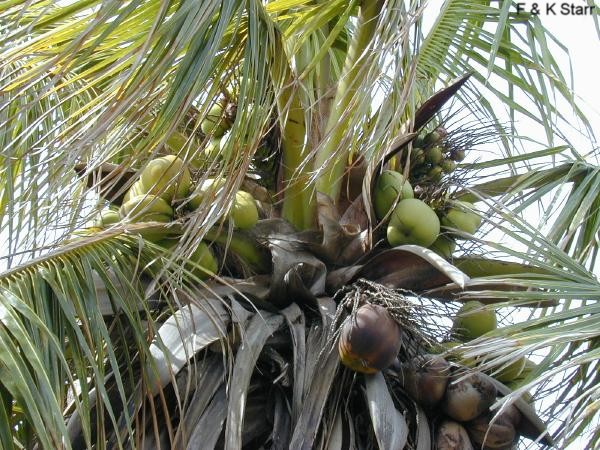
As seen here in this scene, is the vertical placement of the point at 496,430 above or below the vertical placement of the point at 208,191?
below

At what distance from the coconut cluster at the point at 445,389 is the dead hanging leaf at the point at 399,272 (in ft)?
0.46

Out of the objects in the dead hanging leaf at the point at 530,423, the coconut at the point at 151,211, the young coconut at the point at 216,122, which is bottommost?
the dead hanging leaf at the point at 530,423

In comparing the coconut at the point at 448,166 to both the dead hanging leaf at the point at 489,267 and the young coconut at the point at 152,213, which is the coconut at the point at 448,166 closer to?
the dead hanging leaf at the point at 489,267

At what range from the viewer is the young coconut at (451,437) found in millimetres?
2934

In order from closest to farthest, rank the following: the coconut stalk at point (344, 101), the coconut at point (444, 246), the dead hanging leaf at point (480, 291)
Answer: the dead hanging leaf at point (480, 291) < the coconut stalk at point (344, 101) < the coconut at point (444, 246)

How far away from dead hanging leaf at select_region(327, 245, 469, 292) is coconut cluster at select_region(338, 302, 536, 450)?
141mm

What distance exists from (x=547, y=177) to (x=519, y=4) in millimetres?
694

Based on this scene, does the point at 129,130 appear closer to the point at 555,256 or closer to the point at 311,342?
the point at 311,342

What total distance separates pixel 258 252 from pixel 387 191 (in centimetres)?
44

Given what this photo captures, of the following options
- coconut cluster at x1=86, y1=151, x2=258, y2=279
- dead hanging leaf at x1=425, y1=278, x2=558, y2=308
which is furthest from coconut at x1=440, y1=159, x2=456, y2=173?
coconut cluster at x1=86, y1=151, x2=258, y2=279

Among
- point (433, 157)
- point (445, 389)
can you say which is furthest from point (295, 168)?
point (445, 389)

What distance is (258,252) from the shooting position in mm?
3213

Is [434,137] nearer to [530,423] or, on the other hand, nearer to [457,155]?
[457,155]

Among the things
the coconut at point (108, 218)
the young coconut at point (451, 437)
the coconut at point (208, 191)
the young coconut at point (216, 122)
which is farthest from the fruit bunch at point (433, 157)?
the coconut at point (108, 218)
